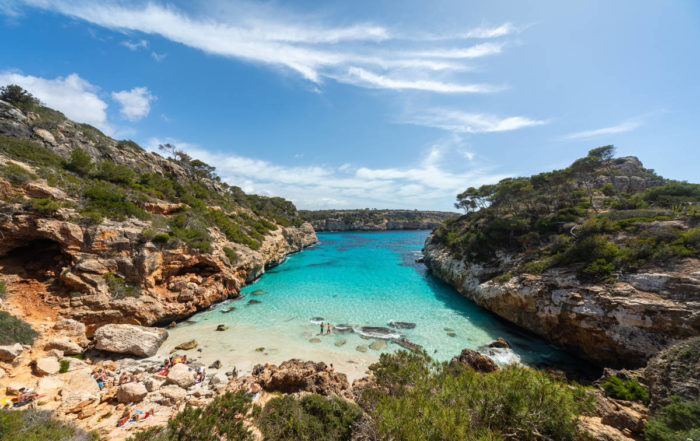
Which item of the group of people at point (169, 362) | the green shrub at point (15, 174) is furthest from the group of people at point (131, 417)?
the green shrub at point (15, 174)

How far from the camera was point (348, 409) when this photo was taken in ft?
19.7

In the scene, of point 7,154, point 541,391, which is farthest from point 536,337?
point 7,154

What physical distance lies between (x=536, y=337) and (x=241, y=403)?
17.7 m

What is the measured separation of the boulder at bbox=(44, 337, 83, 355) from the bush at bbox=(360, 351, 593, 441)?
13.8 metres

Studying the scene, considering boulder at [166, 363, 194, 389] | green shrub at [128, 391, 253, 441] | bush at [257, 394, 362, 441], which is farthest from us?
boulder at [166, 363, 194, 389]

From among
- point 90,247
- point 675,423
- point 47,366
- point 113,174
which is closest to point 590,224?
point 675,423

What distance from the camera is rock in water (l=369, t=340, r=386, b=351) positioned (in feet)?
41.7

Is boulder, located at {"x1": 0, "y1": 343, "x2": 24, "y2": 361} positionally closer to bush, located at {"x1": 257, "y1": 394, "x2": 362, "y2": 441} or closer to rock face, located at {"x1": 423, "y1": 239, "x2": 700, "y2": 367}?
bush, located at {"x1": 257, "y1": 394, "x2": 362, "y2": 441}

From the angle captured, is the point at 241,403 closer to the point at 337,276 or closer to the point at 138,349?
the point at 138,349

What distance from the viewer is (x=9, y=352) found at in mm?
7965

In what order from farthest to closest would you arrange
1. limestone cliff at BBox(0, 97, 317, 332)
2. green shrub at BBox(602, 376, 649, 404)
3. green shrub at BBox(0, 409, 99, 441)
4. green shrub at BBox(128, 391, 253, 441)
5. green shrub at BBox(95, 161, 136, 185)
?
green shrub at BBox(95, 161, 136, 185) < limestone cliff at BBox(0, 97, 317, 332) < green shrub at BBox(602, 376, 649, 404) < green shrub at BBox(128, 391, 253, 441) < green shrub at BBox(0, 409, 99, 441)

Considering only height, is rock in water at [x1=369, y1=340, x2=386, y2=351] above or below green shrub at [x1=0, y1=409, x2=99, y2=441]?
below

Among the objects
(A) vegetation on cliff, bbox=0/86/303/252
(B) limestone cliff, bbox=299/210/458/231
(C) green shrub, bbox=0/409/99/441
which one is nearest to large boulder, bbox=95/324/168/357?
Answer: (C) green shrub, bbox=0/409/99/441

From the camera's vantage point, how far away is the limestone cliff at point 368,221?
329ft
